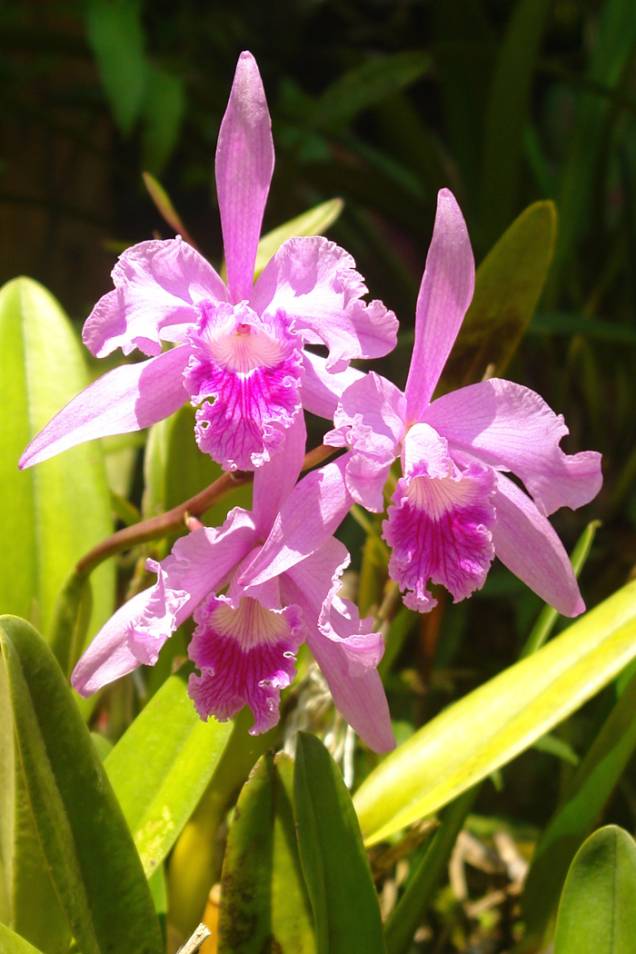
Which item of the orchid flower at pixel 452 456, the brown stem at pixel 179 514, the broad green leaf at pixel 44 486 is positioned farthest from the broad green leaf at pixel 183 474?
the orchid flower at pixel 452 456

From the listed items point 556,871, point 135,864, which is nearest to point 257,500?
point 135,864

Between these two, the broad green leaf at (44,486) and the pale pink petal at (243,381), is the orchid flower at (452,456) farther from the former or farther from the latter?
the broad green leaf at (44,486)

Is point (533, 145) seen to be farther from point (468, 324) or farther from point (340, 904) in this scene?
point (340, 904)

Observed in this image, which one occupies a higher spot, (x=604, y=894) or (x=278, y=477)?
(x=278, y=477)

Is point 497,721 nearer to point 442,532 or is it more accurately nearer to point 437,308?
point 442,532

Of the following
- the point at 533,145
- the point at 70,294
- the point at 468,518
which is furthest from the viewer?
Answer: the point at 70,294

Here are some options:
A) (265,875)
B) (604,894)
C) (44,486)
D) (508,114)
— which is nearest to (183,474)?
(44,486)

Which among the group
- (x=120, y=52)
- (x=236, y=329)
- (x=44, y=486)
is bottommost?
(x=44, y=486)
